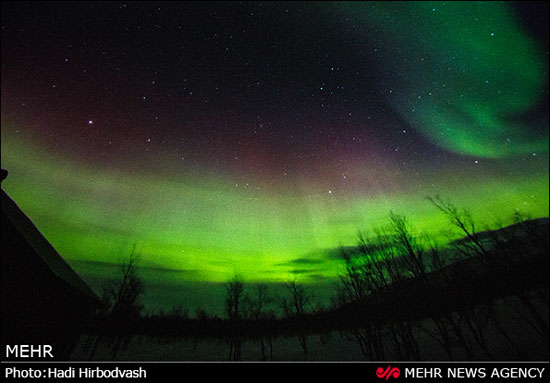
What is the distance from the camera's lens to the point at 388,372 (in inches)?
229

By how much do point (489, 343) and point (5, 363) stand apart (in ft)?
192

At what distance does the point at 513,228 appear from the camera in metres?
23.7

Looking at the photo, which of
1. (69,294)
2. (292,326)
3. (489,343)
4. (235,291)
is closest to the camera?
(69,294)

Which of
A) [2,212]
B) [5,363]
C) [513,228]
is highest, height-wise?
[513,228]

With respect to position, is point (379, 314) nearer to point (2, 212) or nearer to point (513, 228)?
point (513, 228)

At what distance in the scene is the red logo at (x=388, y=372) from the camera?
5.65m

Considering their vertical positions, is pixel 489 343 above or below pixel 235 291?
below

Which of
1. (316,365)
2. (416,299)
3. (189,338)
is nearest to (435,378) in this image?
(316,365)

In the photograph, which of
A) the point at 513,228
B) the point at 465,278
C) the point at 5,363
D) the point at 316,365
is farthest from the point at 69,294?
the point at 465,278

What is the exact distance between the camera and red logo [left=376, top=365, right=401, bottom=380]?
5652 mm

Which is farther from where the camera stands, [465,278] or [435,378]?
[465,278]

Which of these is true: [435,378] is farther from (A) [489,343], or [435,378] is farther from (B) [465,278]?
(A) [489,343]

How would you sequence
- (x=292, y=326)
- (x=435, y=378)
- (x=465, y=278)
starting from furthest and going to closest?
(x=292, y=326), (x=465, y=278), (x=435, y=378)

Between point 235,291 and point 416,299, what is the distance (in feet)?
129
